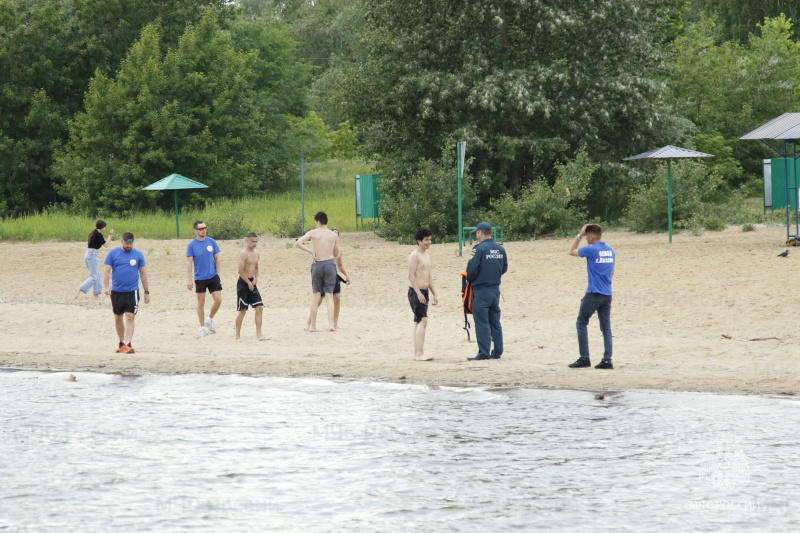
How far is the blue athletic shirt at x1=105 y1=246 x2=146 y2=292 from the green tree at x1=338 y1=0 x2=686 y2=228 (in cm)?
1646

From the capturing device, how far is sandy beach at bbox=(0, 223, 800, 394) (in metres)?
12.1

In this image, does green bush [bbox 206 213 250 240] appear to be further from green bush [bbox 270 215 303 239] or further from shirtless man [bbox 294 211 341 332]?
shirtless man [bbox 294 211 341 332]

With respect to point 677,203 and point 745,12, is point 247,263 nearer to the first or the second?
point 677,203

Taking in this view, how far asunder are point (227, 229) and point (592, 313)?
2022cm

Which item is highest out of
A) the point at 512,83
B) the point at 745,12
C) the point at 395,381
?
the point at 745,12

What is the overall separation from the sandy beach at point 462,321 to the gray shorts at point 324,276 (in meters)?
0.71

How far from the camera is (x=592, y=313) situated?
11391mm

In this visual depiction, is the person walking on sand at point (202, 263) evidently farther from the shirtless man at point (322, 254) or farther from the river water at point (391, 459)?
the river water at point (391, 459)

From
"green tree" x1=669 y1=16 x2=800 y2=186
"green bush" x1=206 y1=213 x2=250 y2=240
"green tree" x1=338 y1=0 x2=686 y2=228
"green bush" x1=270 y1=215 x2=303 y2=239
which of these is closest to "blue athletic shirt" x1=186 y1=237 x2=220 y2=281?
"green tree" x1=338 y1=0 x2=686 y2=228

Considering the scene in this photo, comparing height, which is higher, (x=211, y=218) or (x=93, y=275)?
(x=211, y=218)

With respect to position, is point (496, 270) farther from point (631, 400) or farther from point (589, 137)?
point (589, 137)

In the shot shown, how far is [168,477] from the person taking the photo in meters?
8.48

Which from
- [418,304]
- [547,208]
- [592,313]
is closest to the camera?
[592,313]

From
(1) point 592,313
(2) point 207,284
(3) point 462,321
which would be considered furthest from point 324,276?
(1) point 592,313
